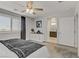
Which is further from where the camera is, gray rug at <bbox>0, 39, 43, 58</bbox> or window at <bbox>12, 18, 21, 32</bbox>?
window at <bbox>12, 18, 21, 32</bbox>

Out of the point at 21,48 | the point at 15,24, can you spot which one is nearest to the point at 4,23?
the point at 15,24

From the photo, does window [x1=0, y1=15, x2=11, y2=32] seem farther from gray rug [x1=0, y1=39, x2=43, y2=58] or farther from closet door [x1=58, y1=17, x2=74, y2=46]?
closet door [x1=58, y1=17, x2=74, y2=46]

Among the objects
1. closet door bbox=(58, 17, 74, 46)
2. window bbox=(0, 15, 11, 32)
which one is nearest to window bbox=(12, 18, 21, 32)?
window bbox=(0, 15, 11, 32)

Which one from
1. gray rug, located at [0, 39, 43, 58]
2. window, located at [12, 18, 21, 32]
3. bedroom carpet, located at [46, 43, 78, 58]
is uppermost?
window, located at [12, 18, 21, 32]

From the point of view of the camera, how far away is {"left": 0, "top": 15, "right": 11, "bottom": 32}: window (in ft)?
15.7

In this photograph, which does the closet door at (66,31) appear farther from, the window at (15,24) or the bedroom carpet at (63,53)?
the window at (15,24)

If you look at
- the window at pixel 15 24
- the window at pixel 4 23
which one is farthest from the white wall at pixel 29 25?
the window at pixel 4 23

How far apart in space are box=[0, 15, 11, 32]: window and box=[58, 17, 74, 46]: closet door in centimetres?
354

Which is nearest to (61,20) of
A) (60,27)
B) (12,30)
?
(60,27)

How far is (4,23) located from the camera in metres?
5.01

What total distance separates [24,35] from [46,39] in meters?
1.80

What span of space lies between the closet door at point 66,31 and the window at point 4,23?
11.6 ft

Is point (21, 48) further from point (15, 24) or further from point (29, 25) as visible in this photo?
point (29, 25)

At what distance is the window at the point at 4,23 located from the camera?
4.79 m
